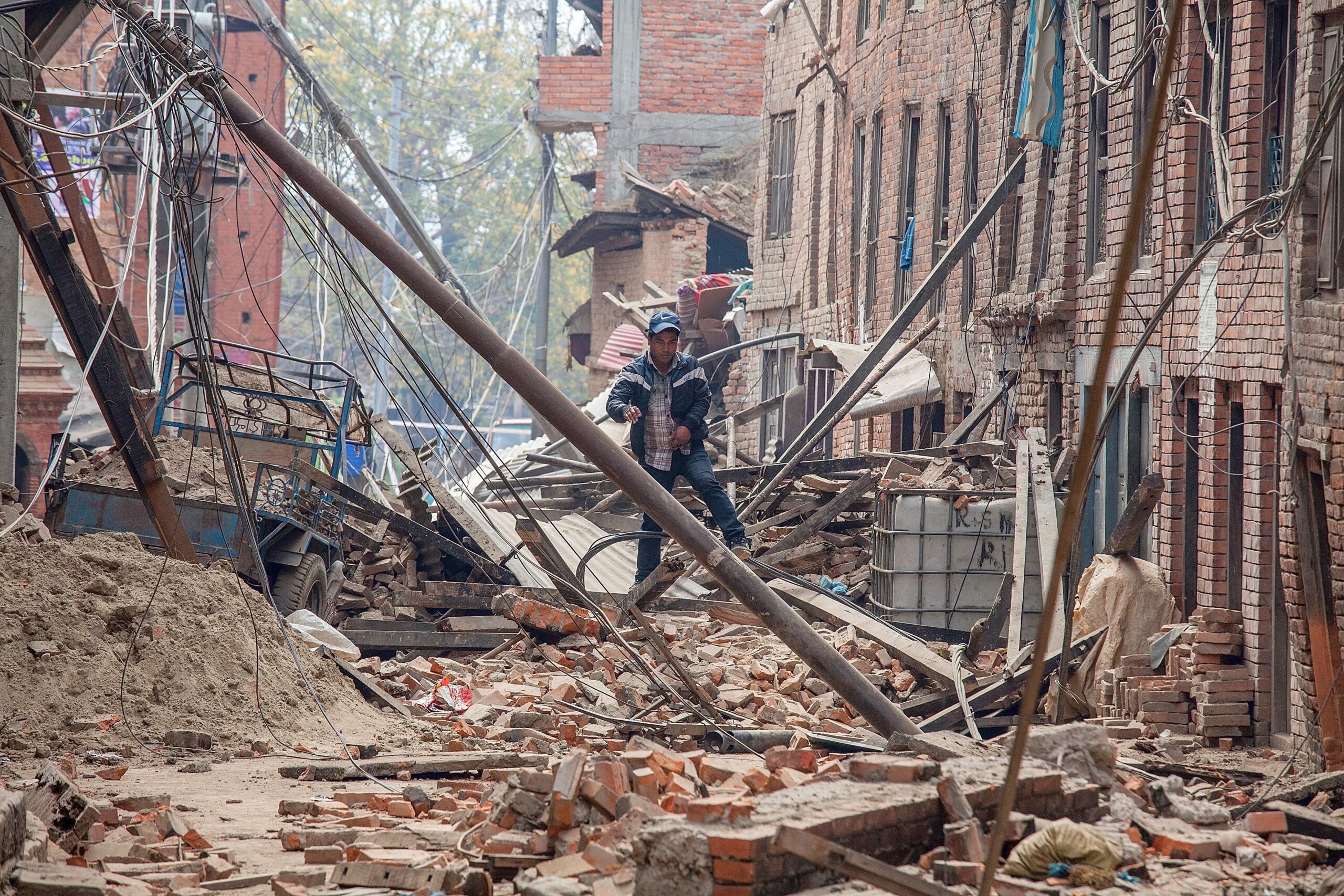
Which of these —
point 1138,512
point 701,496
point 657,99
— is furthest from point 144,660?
point 657,99

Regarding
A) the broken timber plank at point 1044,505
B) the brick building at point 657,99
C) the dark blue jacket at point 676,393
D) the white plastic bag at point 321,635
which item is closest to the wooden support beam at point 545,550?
the dark blue jacket at point 676,393

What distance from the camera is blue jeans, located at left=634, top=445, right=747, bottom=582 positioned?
11164 millimetres

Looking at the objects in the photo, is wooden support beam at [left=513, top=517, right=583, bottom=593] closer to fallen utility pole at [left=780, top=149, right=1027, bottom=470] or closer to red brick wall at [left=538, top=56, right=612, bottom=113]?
fallen utility pole at [left=780, top=149, right=1027, bottom=470]

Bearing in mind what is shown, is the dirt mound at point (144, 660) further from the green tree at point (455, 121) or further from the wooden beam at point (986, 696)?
the green tree at point (455, 121)

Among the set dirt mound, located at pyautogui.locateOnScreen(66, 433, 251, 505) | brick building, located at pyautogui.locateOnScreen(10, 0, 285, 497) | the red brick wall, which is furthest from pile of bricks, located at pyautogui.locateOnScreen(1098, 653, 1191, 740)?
the red brick wall

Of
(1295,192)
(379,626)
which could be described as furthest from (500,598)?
(1295,192)

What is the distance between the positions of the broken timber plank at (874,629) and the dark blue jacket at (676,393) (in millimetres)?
1564

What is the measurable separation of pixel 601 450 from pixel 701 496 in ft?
14.3

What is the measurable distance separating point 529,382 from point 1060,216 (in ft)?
24.9

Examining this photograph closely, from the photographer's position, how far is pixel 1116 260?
11492 mm

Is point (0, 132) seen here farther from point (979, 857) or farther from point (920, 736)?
point (979, 857)

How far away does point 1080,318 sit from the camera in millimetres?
12398

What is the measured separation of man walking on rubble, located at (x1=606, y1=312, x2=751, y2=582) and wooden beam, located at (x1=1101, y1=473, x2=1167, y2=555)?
2908 millimetres

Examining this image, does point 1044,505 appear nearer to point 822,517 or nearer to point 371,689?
point 822,517
